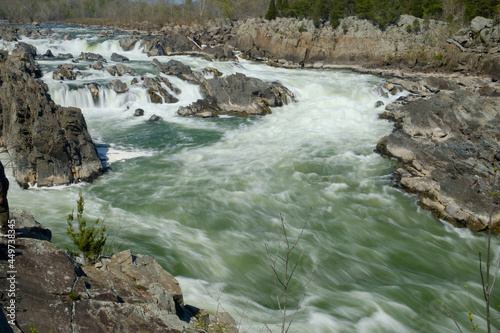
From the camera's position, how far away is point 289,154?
719 inches

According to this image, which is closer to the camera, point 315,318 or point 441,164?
point 315,318

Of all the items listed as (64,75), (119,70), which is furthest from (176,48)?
(64,75)

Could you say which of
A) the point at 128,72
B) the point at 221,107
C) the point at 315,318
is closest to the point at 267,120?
the point at 221,107

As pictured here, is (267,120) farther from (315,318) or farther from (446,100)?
(315,318)

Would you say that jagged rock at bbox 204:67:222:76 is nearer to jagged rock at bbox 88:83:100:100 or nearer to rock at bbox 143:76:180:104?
rock at bbox 143:76:180:104

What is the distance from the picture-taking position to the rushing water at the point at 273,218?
28.1 feet

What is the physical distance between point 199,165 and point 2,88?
9.36 meters

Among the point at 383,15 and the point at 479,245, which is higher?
the point at 383,15

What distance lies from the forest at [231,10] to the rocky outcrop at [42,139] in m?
43.3

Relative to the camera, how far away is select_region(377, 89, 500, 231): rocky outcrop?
12.7m

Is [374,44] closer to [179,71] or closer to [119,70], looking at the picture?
[179,71]

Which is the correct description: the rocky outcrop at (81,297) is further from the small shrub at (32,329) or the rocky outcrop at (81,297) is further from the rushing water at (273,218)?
the rushing water at (273,218)

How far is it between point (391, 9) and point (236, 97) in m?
32.9

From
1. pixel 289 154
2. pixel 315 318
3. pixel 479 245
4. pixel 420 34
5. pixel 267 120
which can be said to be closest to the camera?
pixel 315 318
